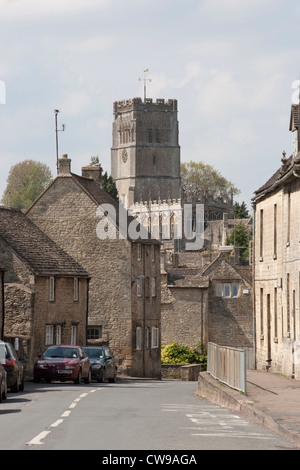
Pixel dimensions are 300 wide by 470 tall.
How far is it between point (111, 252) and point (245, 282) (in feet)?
87.1

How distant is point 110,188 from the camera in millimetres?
159500

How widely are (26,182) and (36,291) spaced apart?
486 ft

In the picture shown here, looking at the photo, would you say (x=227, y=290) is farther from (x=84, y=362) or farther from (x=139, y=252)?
(x=84, y=362)

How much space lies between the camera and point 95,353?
37.8 m

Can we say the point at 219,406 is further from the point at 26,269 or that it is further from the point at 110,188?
the point at 110,188

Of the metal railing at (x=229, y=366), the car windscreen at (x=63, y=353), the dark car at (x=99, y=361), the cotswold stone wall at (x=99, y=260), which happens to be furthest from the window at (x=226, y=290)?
the metal railing at (x=229, y=366)

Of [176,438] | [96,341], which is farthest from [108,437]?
[96,341]

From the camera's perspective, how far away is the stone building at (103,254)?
5412 centimetres

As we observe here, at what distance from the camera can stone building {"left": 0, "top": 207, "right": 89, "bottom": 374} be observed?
42.8m

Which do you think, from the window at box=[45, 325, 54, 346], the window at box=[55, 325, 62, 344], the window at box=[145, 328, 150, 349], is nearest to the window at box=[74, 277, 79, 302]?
the window at box=[55, 325, 62, 344]

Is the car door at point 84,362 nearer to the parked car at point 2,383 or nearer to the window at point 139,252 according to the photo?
the parked car at point 2,383

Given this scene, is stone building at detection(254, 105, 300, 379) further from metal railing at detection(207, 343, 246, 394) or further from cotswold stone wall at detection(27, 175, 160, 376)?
cotswold stone wall at detection(27, 175, 160, 376)

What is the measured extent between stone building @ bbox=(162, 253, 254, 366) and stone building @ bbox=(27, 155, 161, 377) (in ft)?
60.3

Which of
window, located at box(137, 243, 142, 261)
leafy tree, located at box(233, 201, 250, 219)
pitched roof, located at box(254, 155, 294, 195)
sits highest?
leafy tree, located at box(233, 201, 250, 219)
